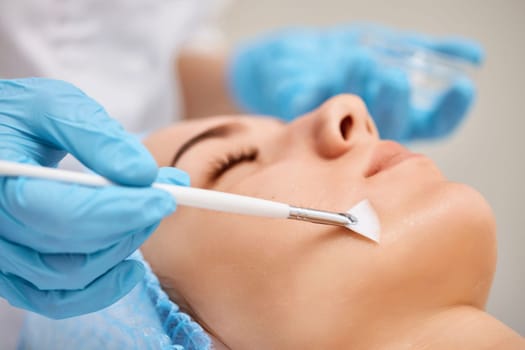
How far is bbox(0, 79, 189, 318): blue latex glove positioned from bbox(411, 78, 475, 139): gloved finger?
2.83 feet

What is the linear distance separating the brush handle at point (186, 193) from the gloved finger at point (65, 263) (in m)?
0.08

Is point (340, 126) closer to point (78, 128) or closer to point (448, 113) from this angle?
point (78, 128)

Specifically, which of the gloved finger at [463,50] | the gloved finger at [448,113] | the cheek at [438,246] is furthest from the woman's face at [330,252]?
the gloved finger at [463,50]

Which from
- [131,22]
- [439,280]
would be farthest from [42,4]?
[439,280]

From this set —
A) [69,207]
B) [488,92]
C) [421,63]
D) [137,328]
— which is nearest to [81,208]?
[69,207]

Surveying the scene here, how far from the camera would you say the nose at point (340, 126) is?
2.57 ft

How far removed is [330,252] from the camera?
677mm

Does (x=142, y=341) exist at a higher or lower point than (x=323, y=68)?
lower

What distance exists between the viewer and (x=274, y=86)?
1508mm

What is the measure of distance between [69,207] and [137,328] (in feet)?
0.93

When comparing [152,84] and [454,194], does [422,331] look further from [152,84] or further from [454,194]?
[152,84]

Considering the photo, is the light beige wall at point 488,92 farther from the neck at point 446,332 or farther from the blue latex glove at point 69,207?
the blue latex glove at point 69,207

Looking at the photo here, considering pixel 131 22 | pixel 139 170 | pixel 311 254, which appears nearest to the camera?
pixel 139 170

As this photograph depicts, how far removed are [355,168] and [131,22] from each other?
93 centimetres
